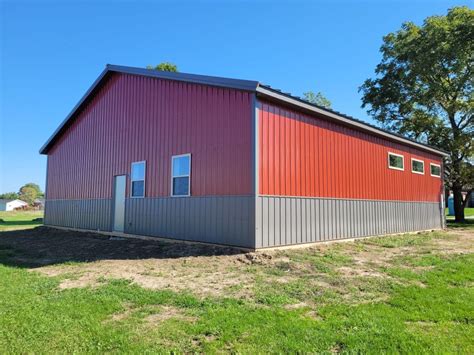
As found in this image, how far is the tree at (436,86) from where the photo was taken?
20.4m

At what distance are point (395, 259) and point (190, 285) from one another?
196 inches

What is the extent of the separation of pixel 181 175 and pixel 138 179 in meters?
2.57

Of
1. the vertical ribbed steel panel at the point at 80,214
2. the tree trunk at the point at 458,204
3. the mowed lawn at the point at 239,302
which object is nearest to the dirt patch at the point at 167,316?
the mowed lawn at the point at 239,302

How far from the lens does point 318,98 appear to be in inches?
1363

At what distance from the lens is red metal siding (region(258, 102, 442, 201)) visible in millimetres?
8523

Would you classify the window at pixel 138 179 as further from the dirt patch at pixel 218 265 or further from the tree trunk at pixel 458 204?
the tree trunk at pixel 458 204

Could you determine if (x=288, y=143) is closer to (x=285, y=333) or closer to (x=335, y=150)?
(x=335, y=150)

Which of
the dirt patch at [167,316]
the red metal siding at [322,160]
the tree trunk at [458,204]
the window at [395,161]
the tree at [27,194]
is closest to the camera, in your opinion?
the dirt patch at [167,316]

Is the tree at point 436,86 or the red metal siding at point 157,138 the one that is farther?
the tree at point 436,86

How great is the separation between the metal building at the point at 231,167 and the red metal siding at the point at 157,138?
41 mm

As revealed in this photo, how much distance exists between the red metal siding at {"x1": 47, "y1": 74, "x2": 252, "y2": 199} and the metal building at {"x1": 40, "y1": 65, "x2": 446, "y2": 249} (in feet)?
0.13

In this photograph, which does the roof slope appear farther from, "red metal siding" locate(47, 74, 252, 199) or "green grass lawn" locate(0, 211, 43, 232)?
"green grass lawn" locate(0, 211, 43, 232)

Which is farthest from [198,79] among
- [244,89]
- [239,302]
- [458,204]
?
[458,204]

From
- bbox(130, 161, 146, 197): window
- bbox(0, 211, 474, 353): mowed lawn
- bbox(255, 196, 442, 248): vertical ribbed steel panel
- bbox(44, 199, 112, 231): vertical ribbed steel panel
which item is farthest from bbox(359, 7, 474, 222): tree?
bbox(44, 199, 112, 231): vertical ribbed steel panel
